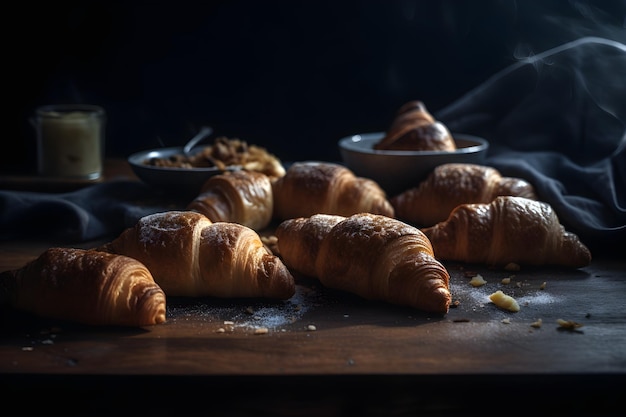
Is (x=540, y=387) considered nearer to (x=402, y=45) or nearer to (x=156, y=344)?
(x=156, y=344)

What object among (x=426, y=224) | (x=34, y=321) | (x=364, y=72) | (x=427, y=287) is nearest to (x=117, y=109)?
(x=364, y=72)

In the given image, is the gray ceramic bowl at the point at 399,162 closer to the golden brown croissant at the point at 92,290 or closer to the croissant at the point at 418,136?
the croissant at the point at 418,136

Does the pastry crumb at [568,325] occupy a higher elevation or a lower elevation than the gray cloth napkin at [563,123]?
lower

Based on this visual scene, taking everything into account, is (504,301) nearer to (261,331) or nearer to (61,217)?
(261,331)

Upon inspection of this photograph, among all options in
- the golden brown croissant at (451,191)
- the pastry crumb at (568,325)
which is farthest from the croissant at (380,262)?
the golden brown croissant at (451,191)

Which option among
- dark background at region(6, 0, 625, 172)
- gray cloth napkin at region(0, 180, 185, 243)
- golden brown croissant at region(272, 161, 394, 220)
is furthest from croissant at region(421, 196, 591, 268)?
dark background at region(6, 0, 625, 172)

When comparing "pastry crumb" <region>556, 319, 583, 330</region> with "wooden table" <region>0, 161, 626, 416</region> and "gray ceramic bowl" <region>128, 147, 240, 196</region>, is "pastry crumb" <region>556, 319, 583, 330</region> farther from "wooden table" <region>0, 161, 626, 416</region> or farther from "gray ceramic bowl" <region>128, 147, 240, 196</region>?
"gray ceramic bowl" <region>128, 147, 240, 196</region>
